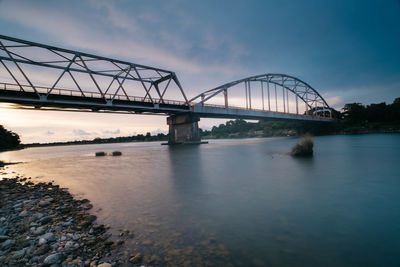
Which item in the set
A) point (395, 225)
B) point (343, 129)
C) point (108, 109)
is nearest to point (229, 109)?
point (108, 109)

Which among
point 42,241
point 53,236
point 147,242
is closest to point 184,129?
point 53,236

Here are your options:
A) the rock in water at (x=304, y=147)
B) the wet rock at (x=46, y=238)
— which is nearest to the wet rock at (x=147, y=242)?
the wet rock at (x=46, y=238)

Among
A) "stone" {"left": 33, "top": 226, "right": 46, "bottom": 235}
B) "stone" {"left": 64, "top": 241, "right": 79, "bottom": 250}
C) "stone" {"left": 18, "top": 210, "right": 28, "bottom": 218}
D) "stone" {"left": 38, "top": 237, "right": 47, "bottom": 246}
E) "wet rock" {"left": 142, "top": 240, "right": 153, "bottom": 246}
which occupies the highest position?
"stone" {"left": 38, "top": 237, "right": 47, "bottom": 246}

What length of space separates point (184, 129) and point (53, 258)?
4811 centimetres

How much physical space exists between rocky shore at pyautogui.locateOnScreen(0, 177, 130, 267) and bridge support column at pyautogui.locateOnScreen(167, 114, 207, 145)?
1689 inches

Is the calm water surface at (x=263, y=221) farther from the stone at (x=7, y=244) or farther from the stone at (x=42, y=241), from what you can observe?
the stone at (x=7, y=244)

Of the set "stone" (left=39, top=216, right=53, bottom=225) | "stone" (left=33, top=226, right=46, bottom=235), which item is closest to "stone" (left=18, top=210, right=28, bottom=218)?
"stone" (left=39, top=216, right=53, bottom=225)

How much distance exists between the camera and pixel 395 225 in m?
3.79

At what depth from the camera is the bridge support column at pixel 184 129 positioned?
48.5 meters

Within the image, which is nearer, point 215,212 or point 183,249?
point 183,249

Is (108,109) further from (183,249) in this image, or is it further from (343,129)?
(343,129)

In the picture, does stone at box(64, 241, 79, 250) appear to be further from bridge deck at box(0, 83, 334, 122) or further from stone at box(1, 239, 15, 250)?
bridge deck at box(0, 83, 334, 122)

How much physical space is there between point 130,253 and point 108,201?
12.4ft

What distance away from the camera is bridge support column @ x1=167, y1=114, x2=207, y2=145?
48.5 meters
